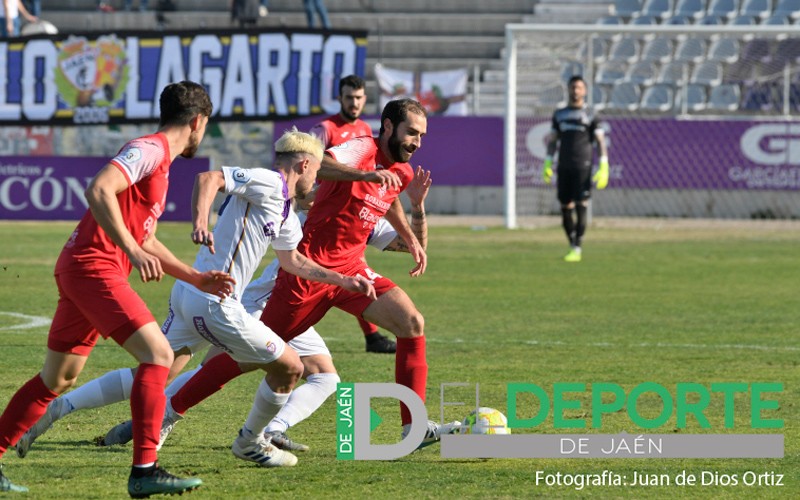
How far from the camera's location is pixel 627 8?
3244 centimetres

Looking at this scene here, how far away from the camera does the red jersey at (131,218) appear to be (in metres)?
5.93

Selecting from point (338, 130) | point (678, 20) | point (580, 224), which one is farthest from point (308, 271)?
point (678, 20)

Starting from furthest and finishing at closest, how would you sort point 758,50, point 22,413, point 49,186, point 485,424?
point 758,50
point 49,186
point 485,424
point 22,413

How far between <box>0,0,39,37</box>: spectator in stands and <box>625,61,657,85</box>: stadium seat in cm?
1306

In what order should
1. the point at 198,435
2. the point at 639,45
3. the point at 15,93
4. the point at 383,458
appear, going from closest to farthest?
the point at 383,458
the point at 198,435
the point at 15,93
the point at 639,45

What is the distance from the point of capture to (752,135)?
2595cm

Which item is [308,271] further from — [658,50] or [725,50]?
[658,50]

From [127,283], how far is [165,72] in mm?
21989

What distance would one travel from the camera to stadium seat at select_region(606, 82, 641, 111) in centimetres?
2914

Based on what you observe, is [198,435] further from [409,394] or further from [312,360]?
[409,394]

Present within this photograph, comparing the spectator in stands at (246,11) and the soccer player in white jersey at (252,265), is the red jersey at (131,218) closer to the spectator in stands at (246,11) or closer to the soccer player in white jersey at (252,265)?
the soccer player in white jersey at (252,265)

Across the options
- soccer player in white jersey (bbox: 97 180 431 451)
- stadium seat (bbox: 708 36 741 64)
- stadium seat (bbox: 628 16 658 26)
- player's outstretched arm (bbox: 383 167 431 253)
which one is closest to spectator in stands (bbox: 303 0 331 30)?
stadium seat (bbox: 628 16 658 26)

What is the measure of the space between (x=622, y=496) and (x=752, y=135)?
819 inches

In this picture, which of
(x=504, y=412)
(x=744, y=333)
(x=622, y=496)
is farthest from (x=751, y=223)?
(x=622, y=496)
